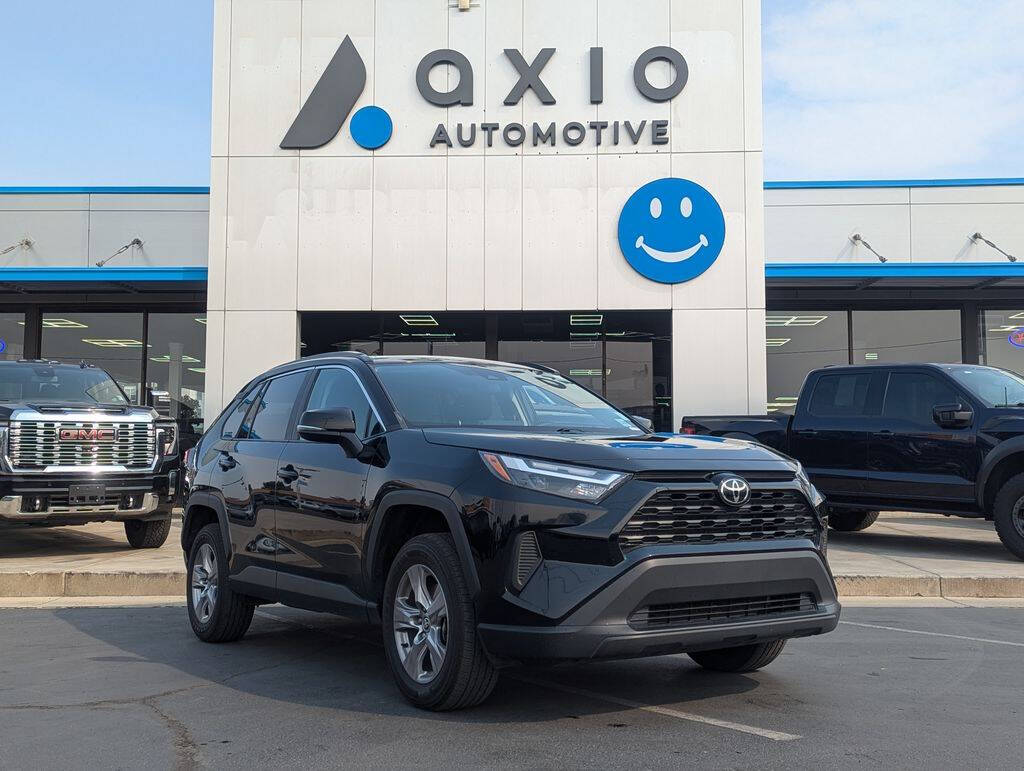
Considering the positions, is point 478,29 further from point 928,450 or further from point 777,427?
point 928,450

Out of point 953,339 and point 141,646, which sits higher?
point 953,339

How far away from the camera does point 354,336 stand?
1933 centimetres

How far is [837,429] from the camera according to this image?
1212 cm

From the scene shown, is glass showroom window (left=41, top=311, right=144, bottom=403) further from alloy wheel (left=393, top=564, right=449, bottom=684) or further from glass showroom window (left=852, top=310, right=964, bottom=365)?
alloy wheel (left=393, top=564, right=449, bottom=684)

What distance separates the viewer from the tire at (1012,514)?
34.4 ft

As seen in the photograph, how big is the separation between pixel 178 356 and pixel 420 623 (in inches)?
648

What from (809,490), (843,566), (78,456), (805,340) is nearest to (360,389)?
(809,490)

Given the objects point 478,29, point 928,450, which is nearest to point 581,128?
point 478,29

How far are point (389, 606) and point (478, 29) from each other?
44.7 feet

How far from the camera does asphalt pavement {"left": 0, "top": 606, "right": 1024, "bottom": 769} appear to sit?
4383 millimetres

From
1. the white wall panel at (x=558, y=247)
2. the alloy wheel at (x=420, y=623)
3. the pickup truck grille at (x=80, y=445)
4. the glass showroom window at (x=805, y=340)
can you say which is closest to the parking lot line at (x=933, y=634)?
the alloy wheel at (x=420, y=623)

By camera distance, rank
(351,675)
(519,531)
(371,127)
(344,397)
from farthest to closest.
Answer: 1. (371,127)
2. (344,397)
3. (351,675)
4. (519,531)

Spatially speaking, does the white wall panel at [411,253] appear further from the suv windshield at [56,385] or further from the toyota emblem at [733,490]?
the toyota emblem at [733,490]

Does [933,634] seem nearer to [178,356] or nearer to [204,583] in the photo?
[204,583]
